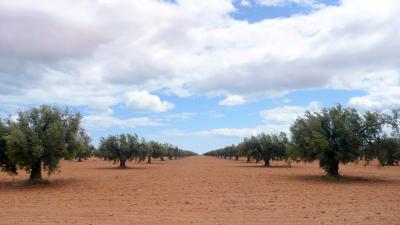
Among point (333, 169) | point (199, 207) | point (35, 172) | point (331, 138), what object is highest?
point (331, 138)

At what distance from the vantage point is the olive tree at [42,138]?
2866 centimetres

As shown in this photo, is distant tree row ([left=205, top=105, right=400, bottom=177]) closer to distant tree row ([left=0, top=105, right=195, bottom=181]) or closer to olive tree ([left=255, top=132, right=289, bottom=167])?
distant tree row ([left=0, top=105, right=195, bottom=181])

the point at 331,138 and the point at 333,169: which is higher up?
the point at 331,138

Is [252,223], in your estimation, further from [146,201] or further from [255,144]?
[255,144]

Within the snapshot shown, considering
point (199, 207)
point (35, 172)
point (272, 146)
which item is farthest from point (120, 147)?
point (199, 207)

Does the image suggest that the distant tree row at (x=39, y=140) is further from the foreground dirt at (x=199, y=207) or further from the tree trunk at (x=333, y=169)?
the tree trunk at (x=333, y=169)

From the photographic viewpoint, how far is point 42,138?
98.4 ft

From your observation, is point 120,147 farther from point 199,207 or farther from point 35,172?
point 199,207

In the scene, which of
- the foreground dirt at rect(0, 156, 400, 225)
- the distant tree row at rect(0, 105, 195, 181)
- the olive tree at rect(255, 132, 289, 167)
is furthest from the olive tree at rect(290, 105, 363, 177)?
the olive tree at rect(255, 132, 289, 167)

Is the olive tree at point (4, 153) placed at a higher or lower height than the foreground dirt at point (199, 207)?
higher

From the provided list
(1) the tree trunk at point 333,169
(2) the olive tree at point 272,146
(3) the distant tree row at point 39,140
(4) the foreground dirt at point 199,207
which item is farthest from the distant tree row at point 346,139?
(2) the olive tree at point 272,146

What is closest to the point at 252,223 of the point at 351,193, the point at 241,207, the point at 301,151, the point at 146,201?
the point at 241,207

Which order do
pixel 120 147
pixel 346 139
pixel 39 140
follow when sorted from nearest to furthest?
pixel 39 140
pixel 346 139
pixel 120 147

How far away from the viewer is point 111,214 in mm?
16578
